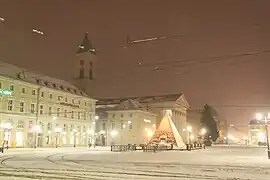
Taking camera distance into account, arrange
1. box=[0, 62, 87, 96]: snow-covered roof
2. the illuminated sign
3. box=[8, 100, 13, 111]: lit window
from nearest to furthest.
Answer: the illuminated sign < box=[8, 100, 13, 111]: lit window < box=[0, 62, 87, 96]: snow-covered roof

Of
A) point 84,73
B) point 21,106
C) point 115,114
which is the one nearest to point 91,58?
point 84,73

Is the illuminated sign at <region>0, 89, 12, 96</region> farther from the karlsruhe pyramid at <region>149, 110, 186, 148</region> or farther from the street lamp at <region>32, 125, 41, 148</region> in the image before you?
the karlsruhe pyramid at <region>149, 110, 186, 148</region>

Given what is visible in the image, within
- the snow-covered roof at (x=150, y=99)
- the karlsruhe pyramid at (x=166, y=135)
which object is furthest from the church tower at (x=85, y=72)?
the karlsruhe pyramid at (x=166, y=135)

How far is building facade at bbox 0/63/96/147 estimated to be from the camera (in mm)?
63031

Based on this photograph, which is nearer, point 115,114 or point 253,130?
point 115,114

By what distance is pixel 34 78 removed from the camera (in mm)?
73312

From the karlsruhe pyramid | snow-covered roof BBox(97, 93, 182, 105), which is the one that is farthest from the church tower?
the karlsruhe pyramid

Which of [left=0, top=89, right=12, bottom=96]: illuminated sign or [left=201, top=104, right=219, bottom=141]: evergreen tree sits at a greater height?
[left=0, top=89, right=12, bottom=96]: illuminated sign

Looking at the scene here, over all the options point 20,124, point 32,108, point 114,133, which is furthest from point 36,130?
point 114,133

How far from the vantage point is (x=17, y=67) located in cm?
7169

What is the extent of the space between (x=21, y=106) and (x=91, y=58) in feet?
164

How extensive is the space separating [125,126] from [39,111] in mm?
33275

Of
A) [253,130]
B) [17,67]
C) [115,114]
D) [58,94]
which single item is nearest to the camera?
[17,67]

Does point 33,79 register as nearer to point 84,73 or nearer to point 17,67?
point 17,67
